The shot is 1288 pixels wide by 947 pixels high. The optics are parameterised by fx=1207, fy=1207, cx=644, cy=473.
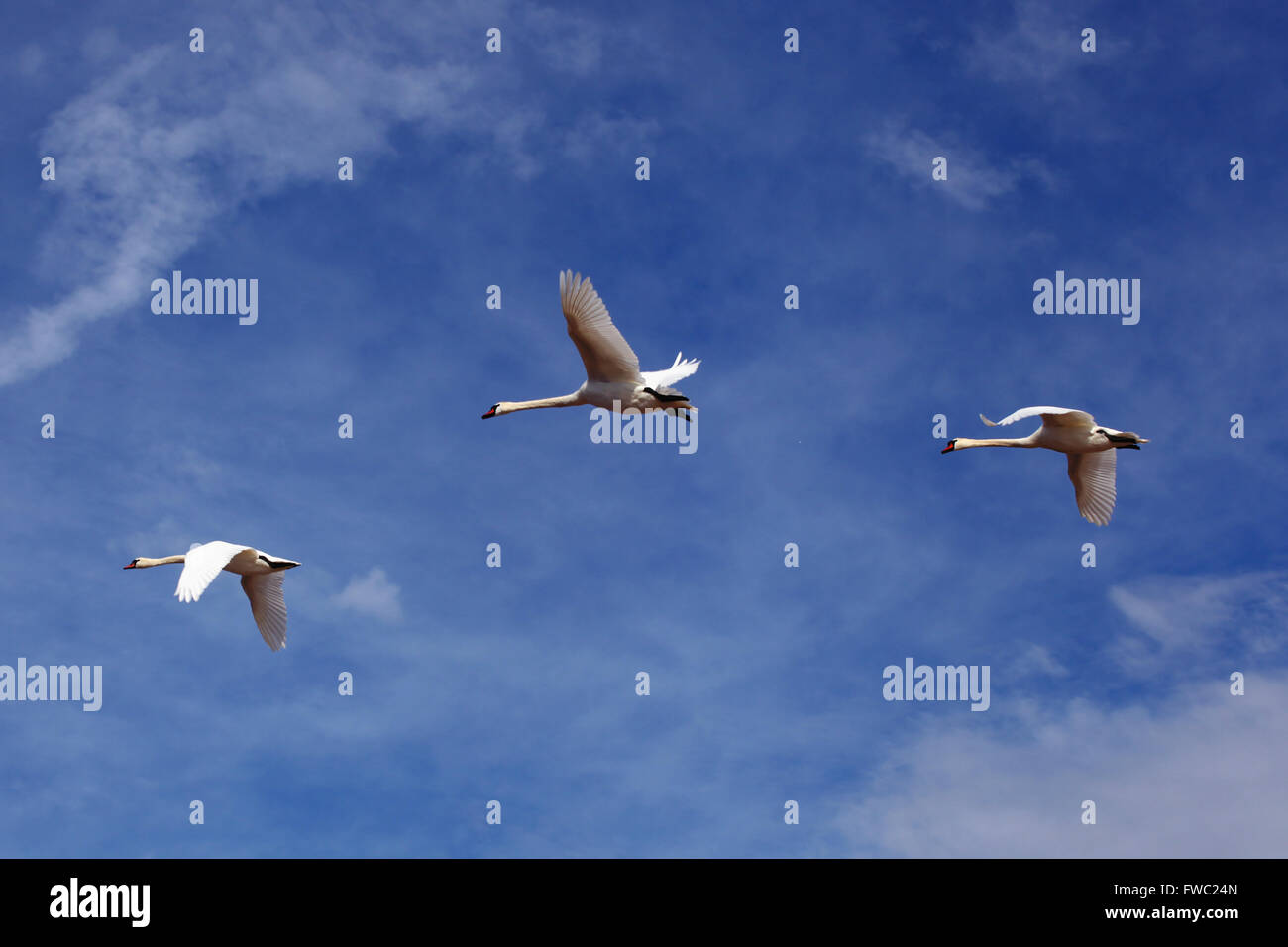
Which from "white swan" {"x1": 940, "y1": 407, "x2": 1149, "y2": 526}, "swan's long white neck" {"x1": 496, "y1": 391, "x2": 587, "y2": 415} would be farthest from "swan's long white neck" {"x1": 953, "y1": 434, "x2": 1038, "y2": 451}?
"swan's long white neck" {"x1": 496, "y1": 391, "x2": 587, "y2": 415}

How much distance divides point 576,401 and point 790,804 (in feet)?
49.3

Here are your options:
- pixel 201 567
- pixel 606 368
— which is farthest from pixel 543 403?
pixel 201 567

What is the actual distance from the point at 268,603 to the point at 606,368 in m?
13.0

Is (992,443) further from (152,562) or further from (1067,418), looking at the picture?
(152,562)

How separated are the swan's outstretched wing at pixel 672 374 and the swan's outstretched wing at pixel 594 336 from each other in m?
0.36

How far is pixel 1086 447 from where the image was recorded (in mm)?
37094

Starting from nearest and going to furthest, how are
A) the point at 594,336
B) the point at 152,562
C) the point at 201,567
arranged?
the point at 201,567, the point at 594,336, the point at 152,562

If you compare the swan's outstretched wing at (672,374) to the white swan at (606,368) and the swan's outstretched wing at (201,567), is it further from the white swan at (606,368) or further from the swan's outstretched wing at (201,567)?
the swan's outstretched wing at (201,567)

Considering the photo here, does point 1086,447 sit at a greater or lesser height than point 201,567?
greater

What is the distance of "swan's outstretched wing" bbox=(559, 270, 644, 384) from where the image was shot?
32031 millimetres

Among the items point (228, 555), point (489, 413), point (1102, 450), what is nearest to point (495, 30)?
point (489, 413)

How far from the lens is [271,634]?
37438 millimetres

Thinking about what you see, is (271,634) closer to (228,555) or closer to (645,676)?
(228,555)

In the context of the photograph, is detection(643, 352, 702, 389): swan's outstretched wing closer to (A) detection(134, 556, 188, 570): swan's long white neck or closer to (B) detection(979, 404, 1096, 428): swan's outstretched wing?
(B) detection(979, 404, 1096, 428): swan's outstretched wing
